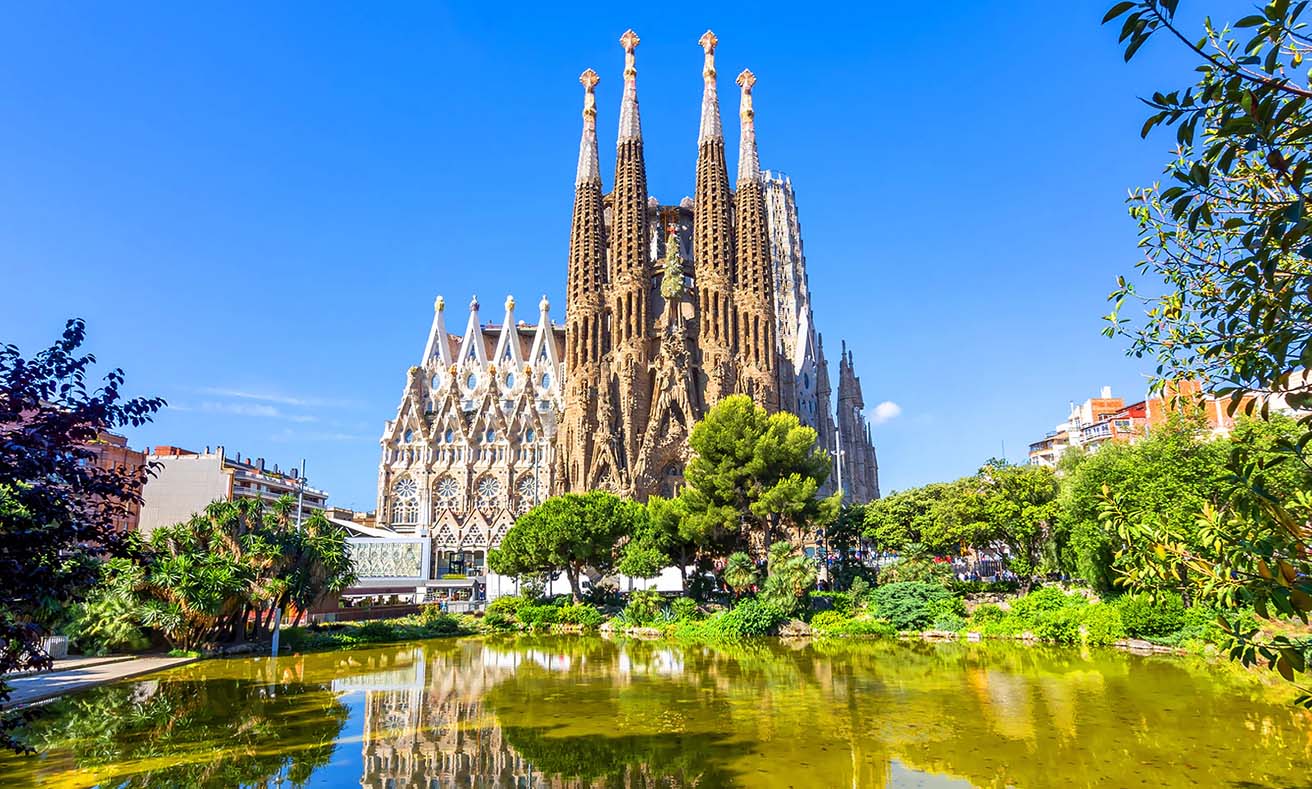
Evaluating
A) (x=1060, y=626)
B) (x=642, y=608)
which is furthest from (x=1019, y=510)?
(x=642, y=608)

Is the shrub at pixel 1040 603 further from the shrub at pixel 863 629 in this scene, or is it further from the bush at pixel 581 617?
the bush at pixel 581 617

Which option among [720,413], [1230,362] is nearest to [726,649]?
[720,413]

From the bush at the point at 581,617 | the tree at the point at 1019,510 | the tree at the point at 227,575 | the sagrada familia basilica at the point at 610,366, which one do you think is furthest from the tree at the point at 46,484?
the sagrada familia basilica at the point at 610,366

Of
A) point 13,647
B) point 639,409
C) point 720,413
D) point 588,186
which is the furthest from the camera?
point 588,186

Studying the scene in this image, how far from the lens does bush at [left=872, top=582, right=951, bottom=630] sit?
28188 millimetres

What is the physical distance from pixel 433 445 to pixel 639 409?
1846 centimetres

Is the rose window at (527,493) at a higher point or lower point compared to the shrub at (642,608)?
higher

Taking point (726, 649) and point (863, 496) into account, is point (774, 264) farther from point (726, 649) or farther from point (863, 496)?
point (726, 649)

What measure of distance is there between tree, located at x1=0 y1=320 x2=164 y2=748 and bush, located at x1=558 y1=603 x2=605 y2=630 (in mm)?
28354

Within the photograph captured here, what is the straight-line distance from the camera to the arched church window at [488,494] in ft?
194

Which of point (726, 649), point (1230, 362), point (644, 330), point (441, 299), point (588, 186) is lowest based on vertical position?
point (726, 649)

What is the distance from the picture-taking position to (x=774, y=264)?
8312 cm

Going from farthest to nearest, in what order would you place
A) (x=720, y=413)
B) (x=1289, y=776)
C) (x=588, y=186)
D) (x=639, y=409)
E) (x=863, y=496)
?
(x=863, y=496) → (x=588, y=186) → (x=639, y=409) → (x=720, y=413) → (x=1289, y=776)

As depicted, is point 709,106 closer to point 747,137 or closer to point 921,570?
point 747,137
